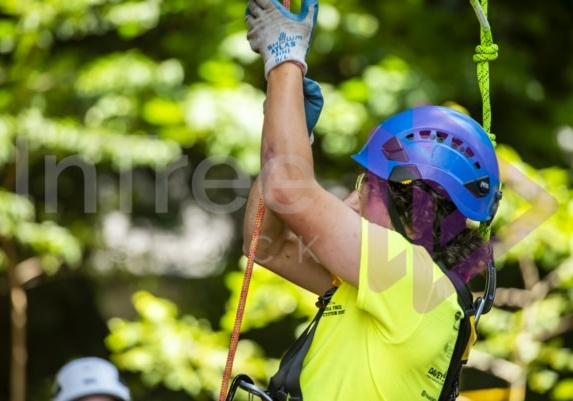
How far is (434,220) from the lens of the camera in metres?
2.29

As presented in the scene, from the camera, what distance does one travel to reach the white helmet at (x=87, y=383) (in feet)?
9.73

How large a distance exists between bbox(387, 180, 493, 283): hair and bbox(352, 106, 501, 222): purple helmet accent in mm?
24

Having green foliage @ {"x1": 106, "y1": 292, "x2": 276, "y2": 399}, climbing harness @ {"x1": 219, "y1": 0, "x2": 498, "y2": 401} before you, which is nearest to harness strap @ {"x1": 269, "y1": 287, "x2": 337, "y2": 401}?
climbing harness @ {"x1": 219, "y1": 0, "x2": 498, "y2": 401}

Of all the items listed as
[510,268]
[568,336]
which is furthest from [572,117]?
[568,336]

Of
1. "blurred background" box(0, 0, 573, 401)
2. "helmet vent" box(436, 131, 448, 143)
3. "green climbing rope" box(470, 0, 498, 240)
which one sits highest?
"blurred background" box(0, 0, 573, 401)

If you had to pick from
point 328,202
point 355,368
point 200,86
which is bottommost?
point 355,368

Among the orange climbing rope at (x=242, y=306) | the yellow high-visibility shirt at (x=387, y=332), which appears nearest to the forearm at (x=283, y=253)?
the orange climbing rope at (x=242, y=306)

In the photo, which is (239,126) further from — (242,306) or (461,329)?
(461,329)

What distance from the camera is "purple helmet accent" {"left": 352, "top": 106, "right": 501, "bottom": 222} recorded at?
230 cm

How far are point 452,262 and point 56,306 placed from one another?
5.14 m

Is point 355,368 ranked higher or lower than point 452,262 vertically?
lower

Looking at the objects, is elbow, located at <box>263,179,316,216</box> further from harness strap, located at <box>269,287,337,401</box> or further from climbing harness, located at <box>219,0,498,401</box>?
harness strap, located at <box>269,287,337,401</box>

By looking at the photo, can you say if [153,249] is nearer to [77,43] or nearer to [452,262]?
[77,43]

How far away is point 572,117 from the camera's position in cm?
562
